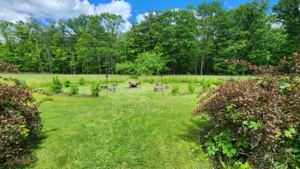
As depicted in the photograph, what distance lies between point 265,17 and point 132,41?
18825 mm

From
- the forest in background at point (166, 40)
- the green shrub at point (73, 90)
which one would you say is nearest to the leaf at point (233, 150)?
the green shrub at point (73, 90)

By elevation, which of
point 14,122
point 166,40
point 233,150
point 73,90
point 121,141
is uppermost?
point 166,40

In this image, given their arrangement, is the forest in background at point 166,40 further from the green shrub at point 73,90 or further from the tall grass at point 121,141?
the tall grass at point 121,141

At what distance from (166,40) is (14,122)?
2527 centimetres

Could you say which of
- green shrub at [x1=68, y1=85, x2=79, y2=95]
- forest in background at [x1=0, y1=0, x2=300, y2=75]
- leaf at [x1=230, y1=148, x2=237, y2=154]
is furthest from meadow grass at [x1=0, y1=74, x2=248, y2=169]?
forest in background at [x1=0, y1=0, x2=300, y2=75]

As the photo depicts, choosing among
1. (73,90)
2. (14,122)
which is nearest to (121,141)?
(14,122)

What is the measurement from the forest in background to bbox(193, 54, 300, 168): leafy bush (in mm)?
18324

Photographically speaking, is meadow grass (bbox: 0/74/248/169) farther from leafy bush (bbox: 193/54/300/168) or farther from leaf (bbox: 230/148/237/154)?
leafy bush (bbox: 193/54/300/168)

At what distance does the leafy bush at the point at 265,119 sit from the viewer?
199 cm

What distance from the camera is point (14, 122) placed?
245cm

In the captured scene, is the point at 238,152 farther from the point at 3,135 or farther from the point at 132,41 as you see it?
the point at 132,41

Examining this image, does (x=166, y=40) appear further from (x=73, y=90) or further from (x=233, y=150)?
(x=233, y=150)

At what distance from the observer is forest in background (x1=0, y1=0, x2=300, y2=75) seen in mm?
22297

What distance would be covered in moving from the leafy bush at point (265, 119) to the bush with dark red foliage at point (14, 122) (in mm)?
2914
